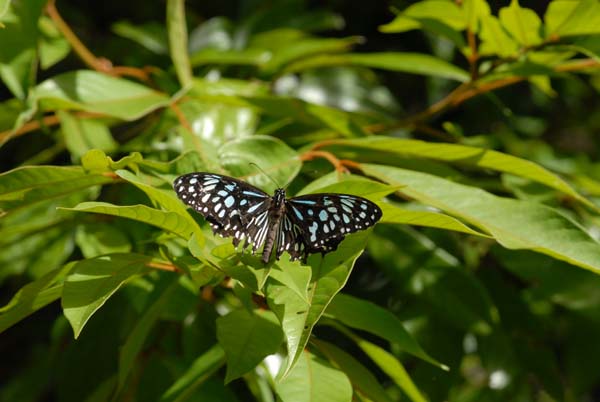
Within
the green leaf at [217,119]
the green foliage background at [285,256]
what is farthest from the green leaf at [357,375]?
the green leaf at [217,119]

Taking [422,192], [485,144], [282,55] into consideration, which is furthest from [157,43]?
[422,192]

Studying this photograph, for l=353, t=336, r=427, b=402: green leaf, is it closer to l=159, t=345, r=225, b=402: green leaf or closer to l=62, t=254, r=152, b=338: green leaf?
l=159, t=345, r=225, b=402: green leaf

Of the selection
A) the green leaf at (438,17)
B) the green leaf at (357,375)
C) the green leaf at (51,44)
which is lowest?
the green leaf at (357,375)

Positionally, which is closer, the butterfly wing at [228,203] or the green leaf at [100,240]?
the butterfly wing at [228,203]

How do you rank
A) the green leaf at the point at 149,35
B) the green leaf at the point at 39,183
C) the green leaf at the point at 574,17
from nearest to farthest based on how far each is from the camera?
1. the green leaf at the point at 39,183
2. the green leaf at the point at 574,17
3. the green leaf at the point at 149,35

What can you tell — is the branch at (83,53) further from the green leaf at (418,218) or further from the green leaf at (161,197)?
the green leaf at (418,218)
